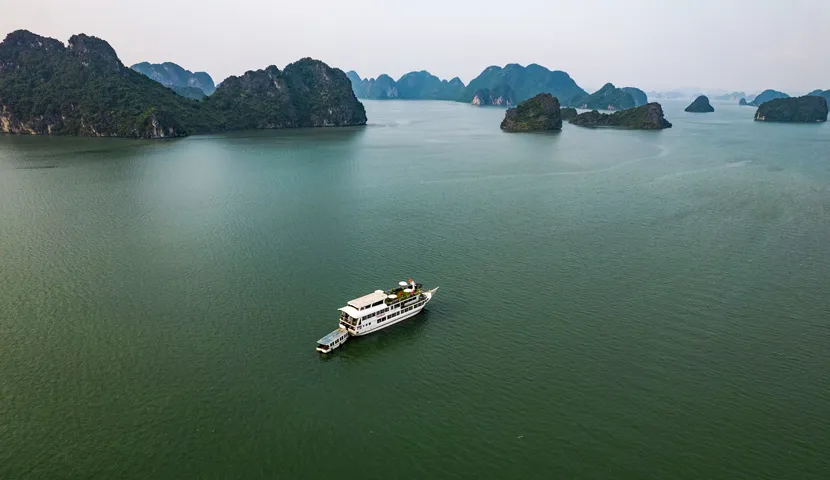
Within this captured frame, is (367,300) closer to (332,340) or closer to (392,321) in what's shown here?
(392,321)

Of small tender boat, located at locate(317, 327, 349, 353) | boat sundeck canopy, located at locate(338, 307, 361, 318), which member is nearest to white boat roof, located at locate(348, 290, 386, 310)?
boat sundeck canopy, located at locate(338, 307, 361, 318)

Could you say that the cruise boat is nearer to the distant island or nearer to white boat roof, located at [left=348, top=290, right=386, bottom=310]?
white boat roof, located at [left=348, top=290, right=386, bottom=310]

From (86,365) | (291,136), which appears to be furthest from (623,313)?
(291,136)

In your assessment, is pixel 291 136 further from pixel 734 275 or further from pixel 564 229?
pixel 734 275

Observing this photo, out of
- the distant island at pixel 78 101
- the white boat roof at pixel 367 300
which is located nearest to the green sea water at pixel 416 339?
the white boat roof at pixel 367 300

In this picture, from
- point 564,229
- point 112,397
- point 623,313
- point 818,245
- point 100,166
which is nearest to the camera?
point 112,397

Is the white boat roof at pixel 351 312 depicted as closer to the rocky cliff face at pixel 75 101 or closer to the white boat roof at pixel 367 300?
the white boat roof at pixel 367 300
